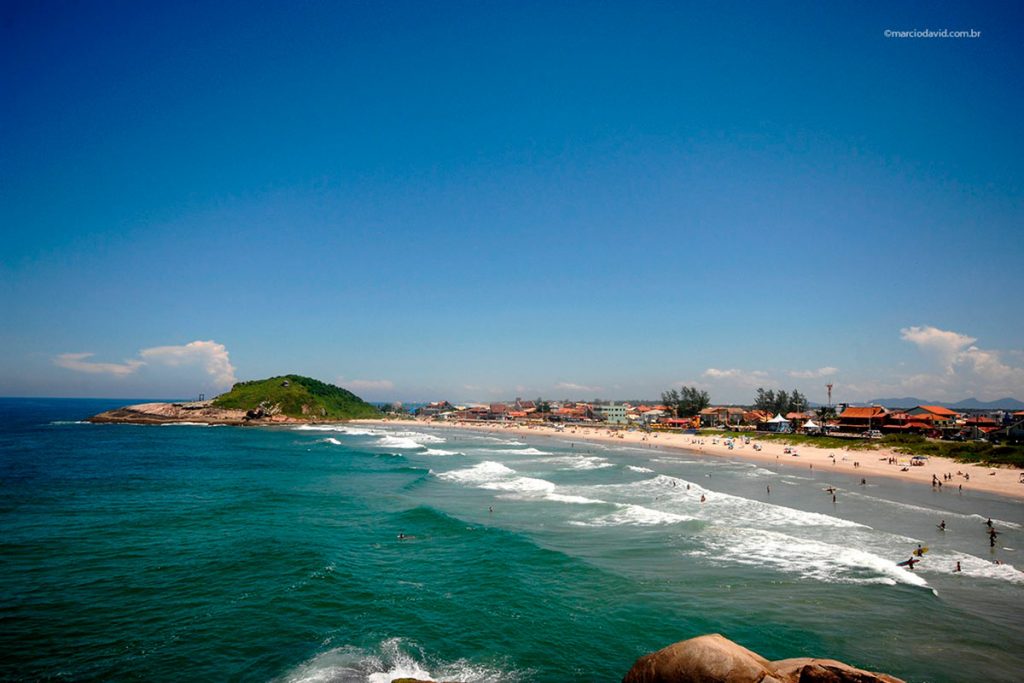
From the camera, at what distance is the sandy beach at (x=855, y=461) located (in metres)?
47.9

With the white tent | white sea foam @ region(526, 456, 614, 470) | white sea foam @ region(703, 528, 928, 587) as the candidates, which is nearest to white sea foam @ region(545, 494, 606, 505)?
white sea foam @ region(703, 528, 928, 587)

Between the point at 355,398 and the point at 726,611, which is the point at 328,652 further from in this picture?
the point at 355,398

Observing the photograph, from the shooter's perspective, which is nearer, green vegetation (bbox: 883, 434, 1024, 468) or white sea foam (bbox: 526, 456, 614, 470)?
green vegetation (bbox: 883, 434, 1024, 468)

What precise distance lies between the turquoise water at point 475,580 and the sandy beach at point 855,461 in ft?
21.9

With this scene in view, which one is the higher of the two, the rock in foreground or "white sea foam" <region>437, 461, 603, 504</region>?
the rock in foreground

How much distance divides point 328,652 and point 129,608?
847 cm

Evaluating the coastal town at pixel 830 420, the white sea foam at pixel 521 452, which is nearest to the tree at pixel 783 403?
the coastal town at pixel 830 420

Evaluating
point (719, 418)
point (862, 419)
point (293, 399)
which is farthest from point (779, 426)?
point (293, 399)

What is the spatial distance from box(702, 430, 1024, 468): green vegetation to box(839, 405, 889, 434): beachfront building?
1102cm

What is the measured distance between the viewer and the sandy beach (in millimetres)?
47875

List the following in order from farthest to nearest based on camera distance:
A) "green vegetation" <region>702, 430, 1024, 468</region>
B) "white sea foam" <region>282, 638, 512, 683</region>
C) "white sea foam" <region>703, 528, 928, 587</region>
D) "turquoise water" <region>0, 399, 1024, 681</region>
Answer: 1. "green vegetation" <region>702, 430, 1024, 468</region>
2. "white sea foam" <region>703, 528, 928, 587</region>
3. "turquoise water" <region>0, 399, 1024, 681</region>
4. "white sea foam" <region>282, 638, 512, 683</region>

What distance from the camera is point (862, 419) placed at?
290ft

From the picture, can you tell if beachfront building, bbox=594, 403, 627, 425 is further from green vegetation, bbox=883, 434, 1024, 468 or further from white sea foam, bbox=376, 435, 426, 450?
green vegetation, bbox=883, 434, 1024, 468

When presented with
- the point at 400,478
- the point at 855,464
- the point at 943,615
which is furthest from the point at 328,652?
the point at 855,464
